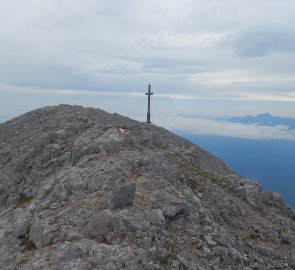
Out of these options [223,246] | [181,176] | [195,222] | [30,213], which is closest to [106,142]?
[181,176]

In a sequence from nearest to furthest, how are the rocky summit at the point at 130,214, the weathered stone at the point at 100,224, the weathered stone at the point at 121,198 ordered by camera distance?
the rocky summit at the point at 130,214
the weathered stone at the point at 100,224
the weathered stone at the point at 121,198

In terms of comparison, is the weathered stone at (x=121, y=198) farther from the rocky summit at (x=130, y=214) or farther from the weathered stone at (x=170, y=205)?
the weathered stone at (x=170, y=205)

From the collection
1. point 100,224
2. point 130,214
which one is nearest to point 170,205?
point 130,214

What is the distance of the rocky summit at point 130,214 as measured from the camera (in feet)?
62.0

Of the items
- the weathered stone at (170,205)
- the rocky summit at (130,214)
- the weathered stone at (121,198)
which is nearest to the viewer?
the rocky summit at (130,214)

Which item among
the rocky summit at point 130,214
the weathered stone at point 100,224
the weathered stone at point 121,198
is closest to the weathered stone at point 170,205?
the rocky summit at point 130,214

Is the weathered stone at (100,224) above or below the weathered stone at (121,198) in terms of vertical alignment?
below

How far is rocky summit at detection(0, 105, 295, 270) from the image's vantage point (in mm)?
18891

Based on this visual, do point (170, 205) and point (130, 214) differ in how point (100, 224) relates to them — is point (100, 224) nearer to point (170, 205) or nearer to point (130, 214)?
point (130, 214)

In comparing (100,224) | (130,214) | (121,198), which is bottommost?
(100,224)

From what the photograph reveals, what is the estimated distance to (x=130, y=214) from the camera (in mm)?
21391

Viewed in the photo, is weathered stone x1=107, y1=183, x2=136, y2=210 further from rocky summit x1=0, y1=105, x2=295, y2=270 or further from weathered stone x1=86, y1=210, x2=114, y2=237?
weathered stone x1=86, y1=210, x2=114, y2=237

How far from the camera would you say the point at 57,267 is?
57.4 ft

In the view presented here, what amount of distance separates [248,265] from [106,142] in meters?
15.6
